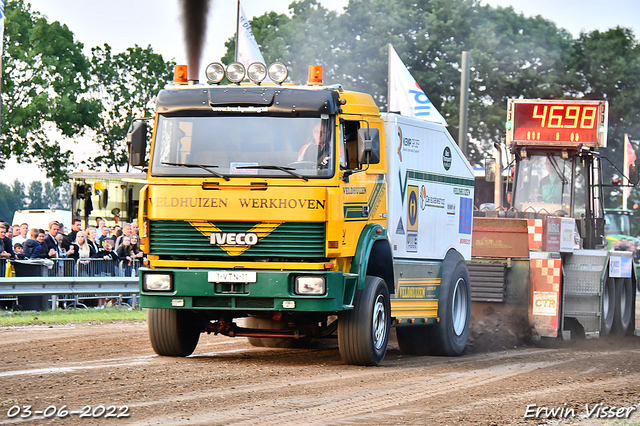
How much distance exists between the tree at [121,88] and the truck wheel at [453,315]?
1396 inches

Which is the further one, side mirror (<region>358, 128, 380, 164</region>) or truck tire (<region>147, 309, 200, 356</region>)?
truck tire (<region>147, 309, 200, 356</region>)

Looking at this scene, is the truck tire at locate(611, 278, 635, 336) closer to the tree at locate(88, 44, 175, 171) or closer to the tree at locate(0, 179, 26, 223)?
the tree at locate(88, 44, 175, 171)

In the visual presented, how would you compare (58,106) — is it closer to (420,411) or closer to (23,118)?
(23,118)

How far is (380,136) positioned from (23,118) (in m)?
33.7

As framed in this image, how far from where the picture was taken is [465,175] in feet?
47.3

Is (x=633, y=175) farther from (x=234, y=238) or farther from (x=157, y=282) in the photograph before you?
(x=157, y=282)

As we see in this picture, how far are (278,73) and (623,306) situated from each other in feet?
31.3

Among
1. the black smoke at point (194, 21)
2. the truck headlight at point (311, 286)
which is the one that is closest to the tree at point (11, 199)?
the black smoke at point (194, 21)

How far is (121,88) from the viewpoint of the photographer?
168 ft

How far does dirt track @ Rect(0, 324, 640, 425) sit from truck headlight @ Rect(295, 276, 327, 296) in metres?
0.83

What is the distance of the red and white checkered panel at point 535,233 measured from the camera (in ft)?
51.8

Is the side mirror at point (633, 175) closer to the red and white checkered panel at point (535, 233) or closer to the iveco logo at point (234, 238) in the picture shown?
the red and white checkered panel at point (535, 233)

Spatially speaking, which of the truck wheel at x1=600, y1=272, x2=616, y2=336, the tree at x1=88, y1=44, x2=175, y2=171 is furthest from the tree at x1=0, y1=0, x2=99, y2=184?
the truck wheel at x1=600, y1=272, x2=616, y2=336

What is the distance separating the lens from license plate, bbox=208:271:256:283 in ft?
34.8
